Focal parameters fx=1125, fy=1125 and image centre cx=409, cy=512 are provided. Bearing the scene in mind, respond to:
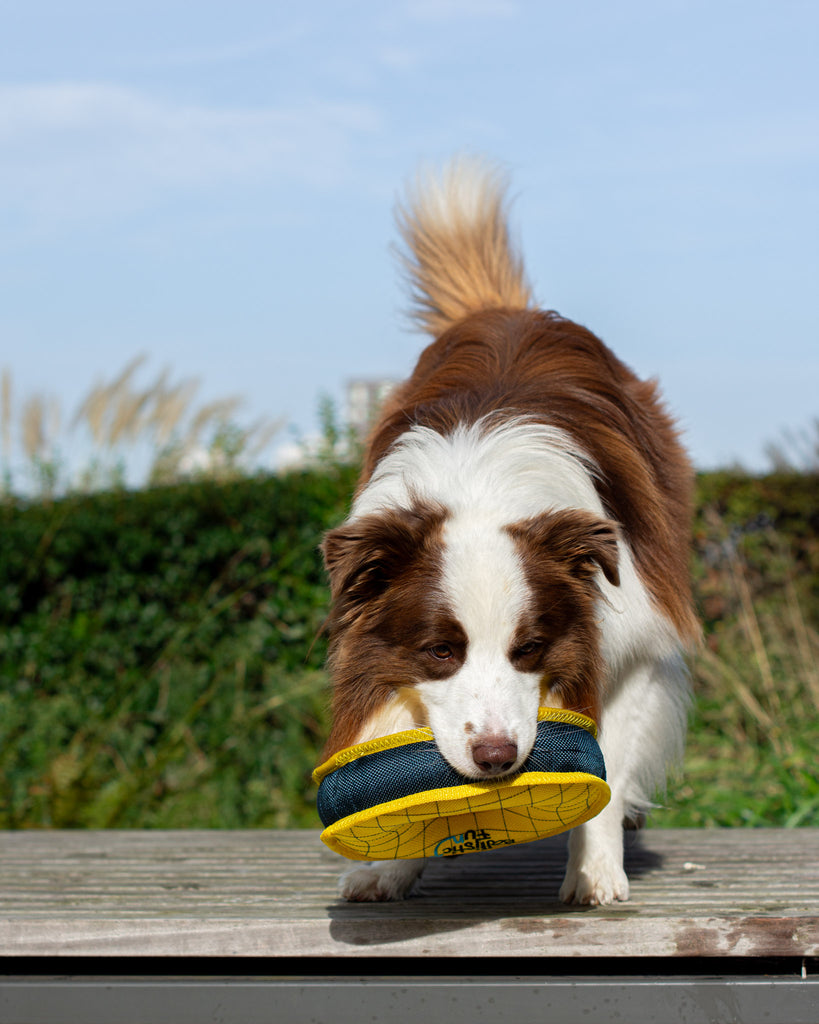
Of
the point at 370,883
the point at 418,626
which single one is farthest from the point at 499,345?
the point at 370,883

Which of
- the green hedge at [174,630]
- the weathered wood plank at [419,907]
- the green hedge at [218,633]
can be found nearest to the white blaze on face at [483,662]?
the weathered wood plank at [419,907]

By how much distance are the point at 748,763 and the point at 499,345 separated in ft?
12.2

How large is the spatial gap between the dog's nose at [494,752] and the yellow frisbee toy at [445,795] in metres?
0.08

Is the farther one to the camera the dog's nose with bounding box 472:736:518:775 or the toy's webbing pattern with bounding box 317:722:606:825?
the toy's webbing pattern with bounding box 317:722:606:825

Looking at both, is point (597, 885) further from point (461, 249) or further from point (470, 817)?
point (461, 249)

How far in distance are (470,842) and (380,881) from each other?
0.54 m

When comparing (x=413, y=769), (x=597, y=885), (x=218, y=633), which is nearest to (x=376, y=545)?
(x=413, y=769)

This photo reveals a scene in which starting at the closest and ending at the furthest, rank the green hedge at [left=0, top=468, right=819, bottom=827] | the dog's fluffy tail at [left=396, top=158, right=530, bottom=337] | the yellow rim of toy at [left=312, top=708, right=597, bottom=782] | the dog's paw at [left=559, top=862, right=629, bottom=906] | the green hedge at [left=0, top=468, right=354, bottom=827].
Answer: the yellow rim of toy at [left=312, top=708, right=597, bottom=782] < the dog's paw at [left=559, top=862, right=629, bottom=906] < the dog's fluffy tail at [left=396, top=158, right=530, bottom=337] < the green hedge at [left=0, top=468, right=819, bottom=827] < the green hedge at [left=0, top=468, right=354, bottom=827]

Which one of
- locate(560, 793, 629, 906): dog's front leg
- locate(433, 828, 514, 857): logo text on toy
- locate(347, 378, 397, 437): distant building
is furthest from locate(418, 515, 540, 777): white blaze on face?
locate(347, 378, 397, 437): distant building

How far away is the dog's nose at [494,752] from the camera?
268 centimetres

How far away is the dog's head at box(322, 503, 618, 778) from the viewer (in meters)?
2.79

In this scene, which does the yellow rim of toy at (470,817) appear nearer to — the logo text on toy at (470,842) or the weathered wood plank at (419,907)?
the logo text on toy at (470,842)

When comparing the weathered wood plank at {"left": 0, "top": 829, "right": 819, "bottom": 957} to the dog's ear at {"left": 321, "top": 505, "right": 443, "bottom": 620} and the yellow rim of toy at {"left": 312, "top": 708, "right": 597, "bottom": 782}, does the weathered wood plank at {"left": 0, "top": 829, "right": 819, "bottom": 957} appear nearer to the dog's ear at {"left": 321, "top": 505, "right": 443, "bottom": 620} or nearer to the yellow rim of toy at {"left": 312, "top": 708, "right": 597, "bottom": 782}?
the yellow rim of toy at {"left": 312, "top": 708, "right": 597, "bottom": 782}

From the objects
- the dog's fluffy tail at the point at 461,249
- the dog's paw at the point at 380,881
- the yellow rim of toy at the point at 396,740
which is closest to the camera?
the yellow rim of toy at the point at 396,740
